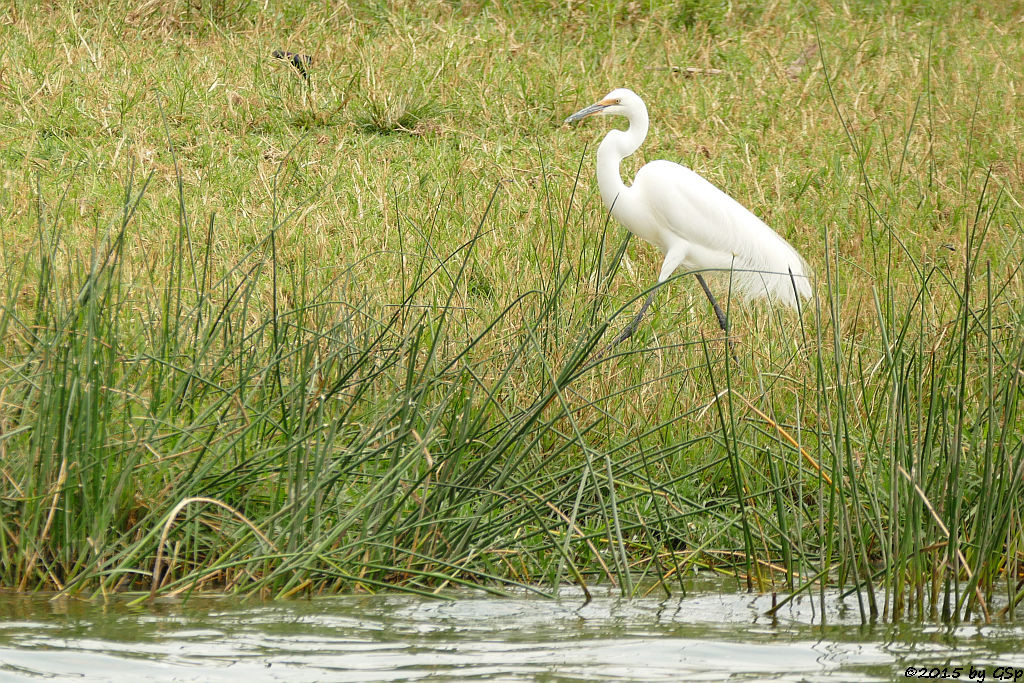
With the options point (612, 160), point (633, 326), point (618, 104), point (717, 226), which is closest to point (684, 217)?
point (717, 226)

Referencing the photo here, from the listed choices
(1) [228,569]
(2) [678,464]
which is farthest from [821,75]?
(1) [228,569]

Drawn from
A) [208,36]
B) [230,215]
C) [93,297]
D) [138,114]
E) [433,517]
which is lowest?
[433,517]

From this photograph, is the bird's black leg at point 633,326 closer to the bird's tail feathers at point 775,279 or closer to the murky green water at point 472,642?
the bird's tail feathers at point 775,279

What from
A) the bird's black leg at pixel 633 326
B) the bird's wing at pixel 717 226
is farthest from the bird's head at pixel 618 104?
the bird's black leg at pixel 633 326

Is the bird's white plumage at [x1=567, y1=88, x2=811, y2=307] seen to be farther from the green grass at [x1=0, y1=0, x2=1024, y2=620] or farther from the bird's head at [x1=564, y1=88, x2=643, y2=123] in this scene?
the green grass at [x1=0, y1=0, x2=1024, y2=620]

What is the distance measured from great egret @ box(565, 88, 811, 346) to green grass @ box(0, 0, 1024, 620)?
0.20 meters

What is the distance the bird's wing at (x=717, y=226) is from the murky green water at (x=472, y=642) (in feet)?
10.5

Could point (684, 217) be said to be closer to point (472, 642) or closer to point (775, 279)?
point (775, 279)

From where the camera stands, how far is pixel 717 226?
6.24 metres

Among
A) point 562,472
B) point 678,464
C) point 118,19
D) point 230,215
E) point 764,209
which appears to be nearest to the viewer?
point 562,472

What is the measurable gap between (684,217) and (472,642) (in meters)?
3.67

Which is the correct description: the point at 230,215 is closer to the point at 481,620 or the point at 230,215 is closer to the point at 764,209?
the point at 764,209

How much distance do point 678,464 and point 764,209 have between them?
3200 mm

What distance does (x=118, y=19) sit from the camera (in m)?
8.58
